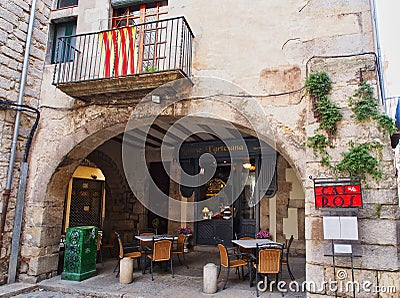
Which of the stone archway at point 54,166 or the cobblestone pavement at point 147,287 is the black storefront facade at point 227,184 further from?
the stone archway at point 54,166

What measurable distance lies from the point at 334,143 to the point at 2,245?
550 cm

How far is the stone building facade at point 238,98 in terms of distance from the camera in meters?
3.86

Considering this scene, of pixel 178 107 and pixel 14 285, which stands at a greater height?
pixel 178 107

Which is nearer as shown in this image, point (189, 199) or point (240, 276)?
point (240, 276)

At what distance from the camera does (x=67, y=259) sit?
5594 millimetres

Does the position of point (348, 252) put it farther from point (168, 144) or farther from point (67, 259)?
point (168, 144)

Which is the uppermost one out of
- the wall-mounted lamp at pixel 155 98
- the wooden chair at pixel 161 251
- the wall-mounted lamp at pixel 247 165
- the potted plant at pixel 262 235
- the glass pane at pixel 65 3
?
the glass pane at pixel 65 3

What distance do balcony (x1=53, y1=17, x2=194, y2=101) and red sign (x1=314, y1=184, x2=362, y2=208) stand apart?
8.37 feet

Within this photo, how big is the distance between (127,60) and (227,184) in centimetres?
492

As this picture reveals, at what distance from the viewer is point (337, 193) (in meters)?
3.84

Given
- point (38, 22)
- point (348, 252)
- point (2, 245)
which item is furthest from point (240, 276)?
point (38, 22)

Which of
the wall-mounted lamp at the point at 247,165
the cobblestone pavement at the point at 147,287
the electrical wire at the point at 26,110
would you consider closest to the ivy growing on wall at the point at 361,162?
the cobblestone pavement at the point at 147,287

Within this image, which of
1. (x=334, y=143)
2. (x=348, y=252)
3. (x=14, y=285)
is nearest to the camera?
(x=348, y=252)

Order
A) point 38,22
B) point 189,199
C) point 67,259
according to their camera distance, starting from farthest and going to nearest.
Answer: point 189,199
point 38,22
point 67,259
